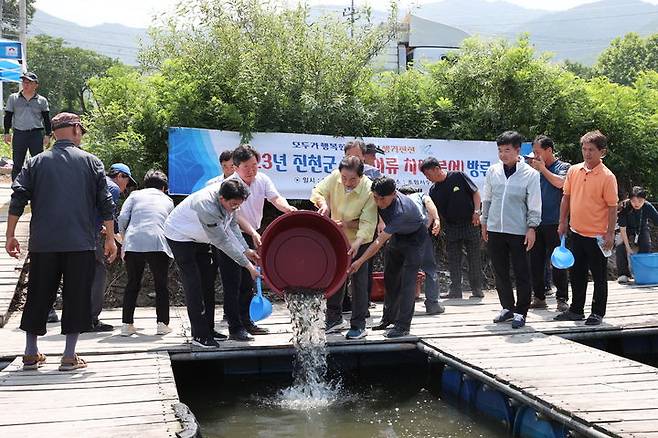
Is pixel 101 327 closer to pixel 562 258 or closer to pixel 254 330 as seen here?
pixel 254 330

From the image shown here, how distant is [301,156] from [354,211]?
130 inches

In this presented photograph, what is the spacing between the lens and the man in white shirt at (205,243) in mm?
5086

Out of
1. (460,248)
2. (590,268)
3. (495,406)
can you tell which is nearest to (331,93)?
(460,248)

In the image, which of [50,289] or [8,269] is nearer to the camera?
[50,289]

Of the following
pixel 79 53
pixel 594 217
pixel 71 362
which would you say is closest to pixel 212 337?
pixel 71 362

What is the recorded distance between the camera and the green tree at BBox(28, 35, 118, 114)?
4806cm

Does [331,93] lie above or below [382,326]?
above

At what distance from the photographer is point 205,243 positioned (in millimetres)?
5508

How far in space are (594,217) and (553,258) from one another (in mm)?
615

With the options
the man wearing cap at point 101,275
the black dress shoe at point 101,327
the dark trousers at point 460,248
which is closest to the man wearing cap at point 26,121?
the man wearing cap at point 101,275

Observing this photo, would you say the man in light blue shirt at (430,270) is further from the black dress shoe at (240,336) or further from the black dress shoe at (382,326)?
the black dress shoe at (240,336)

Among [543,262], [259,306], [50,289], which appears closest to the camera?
[50,289]

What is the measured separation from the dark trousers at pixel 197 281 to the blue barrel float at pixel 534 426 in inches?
93.2

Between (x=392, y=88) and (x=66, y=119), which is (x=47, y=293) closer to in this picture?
(x=66, y=119)
